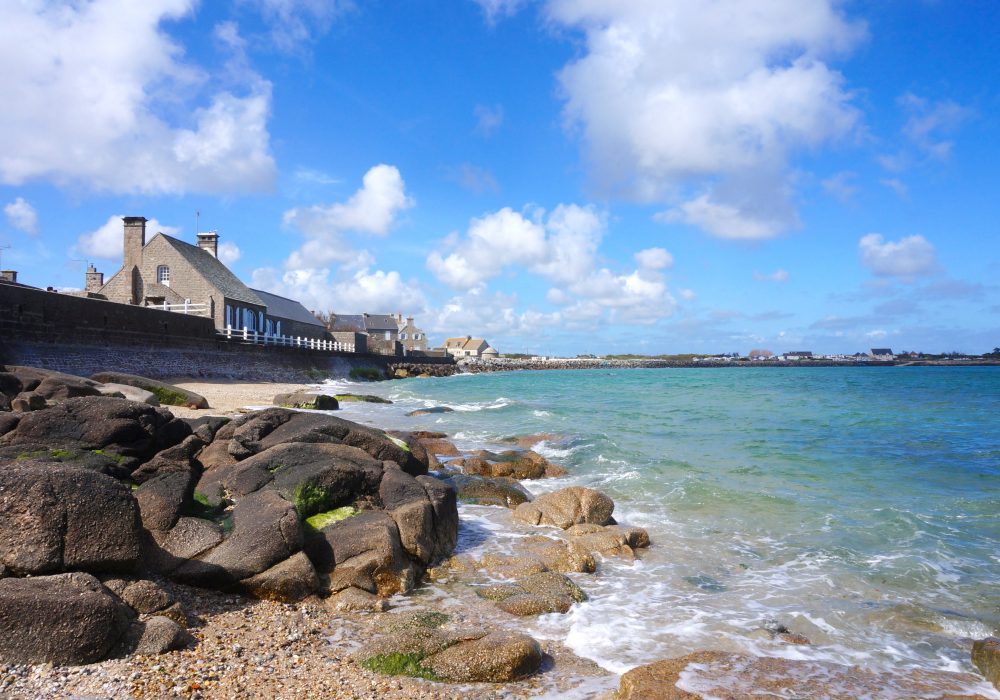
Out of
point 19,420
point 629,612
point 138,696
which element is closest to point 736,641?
point 629,612

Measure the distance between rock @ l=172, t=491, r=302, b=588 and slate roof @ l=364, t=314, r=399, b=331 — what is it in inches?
3476

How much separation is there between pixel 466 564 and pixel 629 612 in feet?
7.33

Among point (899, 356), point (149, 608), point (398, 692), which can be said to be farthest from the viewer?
point (899, 356)

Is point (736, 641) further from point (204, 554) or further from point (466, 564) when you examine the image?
point (204, 554)

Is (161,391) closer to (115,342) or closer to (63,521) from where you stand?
(115,342)

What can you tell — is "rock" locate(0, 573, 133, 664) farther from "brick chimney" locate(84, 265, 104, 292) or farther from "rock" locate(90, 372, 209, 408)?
"brick chimney" locate(84, 265, 104, 292)

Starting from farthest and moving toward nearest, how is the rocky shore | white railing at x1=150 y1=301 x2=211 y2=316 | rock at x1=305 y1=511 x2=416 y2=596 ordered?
1. white railing at x1=150 y1=301 x2=211 y2=316
2. rock at x1=305 y1=511 x2=416 y2=596
3. the rocky shore

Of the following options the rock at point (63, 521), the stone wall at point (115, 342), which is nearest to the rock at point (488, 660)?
the rock at point (63, 521)

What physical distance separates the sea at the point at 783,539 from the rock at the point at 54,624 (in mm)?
3746

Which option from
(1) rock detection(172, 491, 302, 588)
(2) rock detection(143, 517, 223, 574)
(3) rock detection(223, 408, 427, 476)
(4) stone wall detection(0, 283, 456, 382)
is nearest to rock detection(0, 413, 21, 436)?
(3) rock detection(223, 408, 427, 476)

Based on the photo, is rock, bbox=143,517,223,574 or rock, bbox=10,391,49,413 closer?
rock, bbox=143,517,223,574

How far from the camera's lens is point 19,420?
27.9ft

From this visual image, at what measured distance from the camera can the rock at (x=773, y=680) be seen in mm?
4961

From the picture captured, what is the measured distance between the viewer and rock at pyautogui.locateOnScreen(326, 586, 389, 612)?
6387mm
